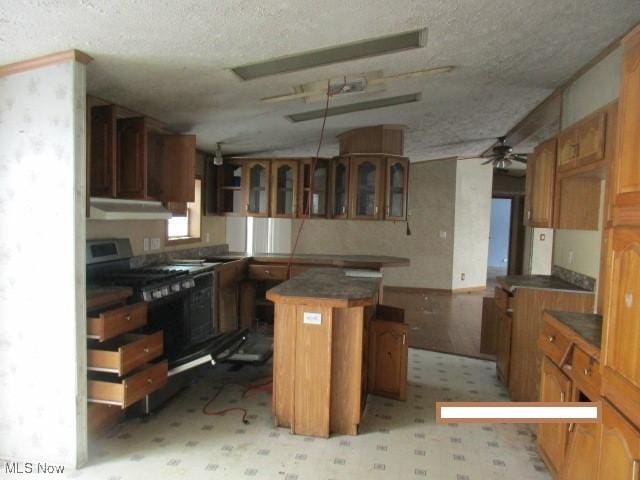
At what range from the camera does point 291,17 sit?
1839 mm

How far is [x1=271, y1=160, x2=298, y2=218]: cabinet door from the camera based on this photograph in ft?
16.2

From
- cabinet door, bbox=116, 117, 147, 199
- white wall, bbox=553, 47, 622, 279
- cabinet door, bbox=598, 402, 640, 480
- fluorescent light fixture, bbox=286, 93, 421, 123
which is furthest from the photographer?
fluorescent light fixture, bbox=286, 93, 421, 123

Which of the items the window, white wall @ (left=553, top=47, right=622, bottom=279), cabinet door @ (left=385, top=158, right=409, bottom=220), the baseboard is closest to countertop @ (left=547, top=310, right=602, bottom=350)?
white wall @ (left=553, top=47, right=622, bottom=279)

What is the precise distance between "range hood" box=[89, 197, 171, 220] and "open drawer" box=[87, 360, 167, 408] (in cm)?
99

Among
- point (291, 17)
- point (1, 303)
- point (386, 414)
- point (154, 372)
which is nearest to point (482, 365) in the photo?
point (386, 414)

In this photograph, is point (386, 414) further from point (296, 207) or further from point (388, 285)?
point (388, 285)

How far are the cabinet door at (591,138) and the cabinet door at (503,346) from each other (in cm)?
125

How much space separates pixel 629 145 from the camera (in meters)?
1.55

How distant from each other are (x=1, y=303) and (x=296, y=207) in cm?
317

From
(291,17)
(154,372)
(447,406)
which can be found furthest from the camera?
(154,372)

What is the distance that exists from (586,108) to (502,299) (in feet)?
4.94

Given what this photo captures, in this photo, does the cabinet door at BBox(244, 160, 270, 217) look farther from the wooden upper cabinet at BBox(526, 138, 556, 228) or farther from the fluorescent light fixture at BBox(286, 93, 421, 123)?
the wooden upper cabinet at BBox(526, 138, 556, 228)

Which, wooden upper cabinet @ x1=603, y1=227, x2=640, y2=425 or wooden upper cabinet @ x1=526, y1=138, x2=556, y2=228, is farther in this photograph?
wooden upper cabinet @ x1=526, y1=138, x2=556, y2=228

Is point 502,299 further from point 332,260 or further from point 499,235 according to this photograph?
point 499,235
